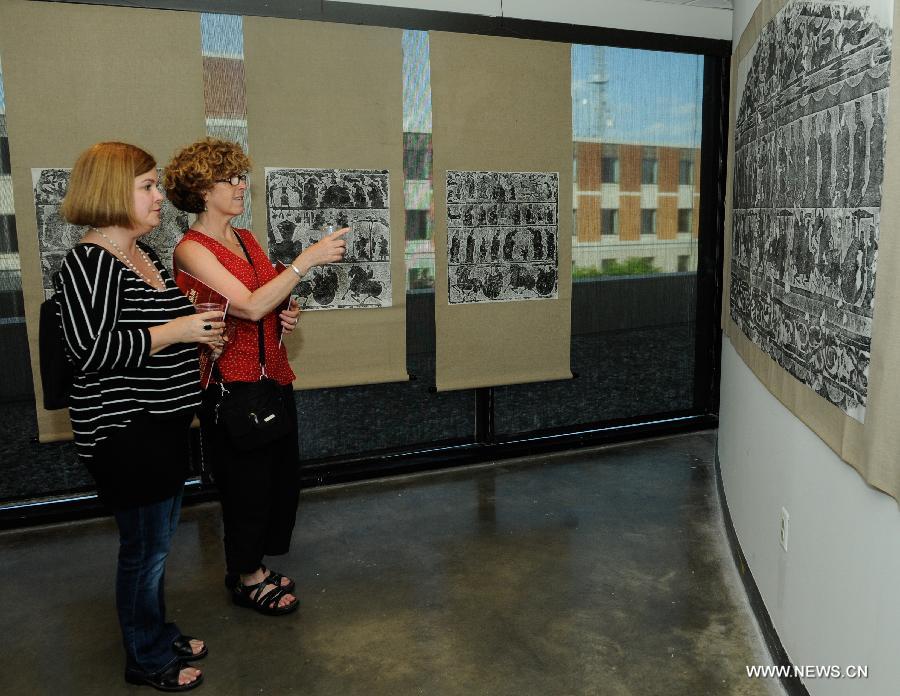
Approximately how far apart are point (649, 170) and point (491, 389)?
5.61 feet

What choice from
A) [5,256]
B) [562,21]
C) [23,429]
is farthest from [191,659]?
[562,21]

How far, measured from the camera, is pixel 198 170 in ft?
8.36

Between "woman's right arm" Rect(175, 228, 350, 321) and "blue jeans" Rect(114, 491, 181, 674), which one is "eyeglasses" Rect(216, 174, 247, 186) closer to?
"woman's right arm" Rect(175, 228, 350, 321)

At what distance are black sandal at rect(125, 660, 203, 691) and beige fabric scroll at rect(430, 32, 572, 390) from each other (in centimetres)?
224

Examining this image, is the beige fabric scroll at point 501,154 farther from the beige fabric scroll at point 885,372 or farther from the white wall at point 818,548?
the beige fabric scroll at point 885,372

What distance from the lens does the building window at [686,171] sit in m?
4.94

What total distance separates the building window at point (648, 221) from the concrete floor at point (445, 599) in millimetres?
1619

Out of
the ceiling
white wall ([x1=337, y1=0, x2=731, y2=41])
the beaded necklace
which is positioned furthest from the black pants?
the ceiling

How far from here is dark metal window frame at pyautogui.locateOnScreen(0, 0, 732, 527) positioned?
3.75 metres

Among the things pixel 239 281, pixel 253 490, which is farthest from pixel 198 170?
pixel 253 490

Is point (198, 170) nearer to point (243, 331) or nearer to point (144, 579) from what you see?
point (243, 331)

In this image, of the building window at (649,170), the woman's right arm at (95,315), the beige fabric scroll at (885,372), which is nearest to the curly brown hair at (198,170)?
the woman's right arm at (95,315)

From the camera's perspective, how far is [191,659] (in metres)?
2.58

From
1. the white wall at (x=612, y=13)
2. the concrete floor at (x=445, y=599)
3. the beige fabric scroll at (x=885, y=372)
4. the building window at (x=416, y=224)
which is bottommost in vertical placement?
the concrete floor at (x=445, y=599)
